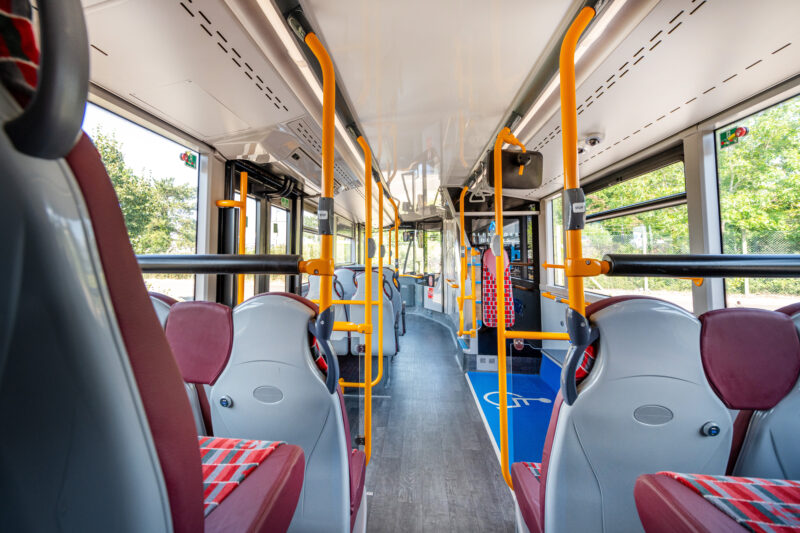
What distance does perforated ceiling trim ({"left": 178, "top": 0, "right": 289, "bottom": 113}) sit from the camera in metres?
1.03

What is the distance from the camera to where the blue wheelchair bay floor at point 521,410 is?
231cm

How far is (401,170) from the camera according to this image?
129 inches

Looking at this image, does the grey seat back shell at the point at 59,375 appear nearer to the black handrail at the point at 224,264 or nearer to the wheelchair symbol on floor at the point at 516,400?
the black handrail at the point at 224,264

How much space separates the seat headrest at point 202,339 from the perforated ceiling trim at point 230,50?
1092mm

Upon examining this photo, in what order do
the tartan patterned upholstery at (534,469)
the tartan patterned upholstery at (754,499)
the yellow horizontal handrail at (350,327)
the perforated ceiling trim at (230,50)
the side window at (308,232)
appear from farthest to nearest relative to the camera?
1. the side window at (308,232)
2. the yellow horizontal handrail at (350,327)
3. the tartan patterned upholstery at (534,469)
4. the perforated ceiling trim at (230,50)
5. the tartan patterned upholstery at (754,499)

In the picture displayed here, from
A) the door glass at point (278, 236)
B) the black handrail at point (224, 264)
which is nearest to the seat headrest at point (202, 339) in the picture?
the black handrail at point (224, 264)

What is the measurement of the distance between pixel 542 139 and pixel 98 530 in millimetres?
2643

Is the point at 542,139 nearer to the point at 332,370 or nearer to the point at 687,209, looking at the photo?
the point at 687,209

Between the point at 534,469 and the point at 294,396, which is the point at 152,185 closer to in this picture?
the point at 294,396

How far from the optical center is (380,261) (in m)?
2.40

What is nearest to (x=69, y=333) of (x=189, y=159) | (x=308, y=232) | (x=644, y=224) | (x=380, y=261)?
(x=380, y=261)

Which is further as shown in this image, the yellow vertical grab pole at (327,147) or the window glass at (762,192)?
the window glass at (762,192)

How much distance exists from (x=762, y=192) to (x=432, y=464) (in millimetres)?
2771

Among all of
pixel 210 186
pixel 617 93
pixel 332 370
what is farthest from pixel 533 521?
pixel 210 186
